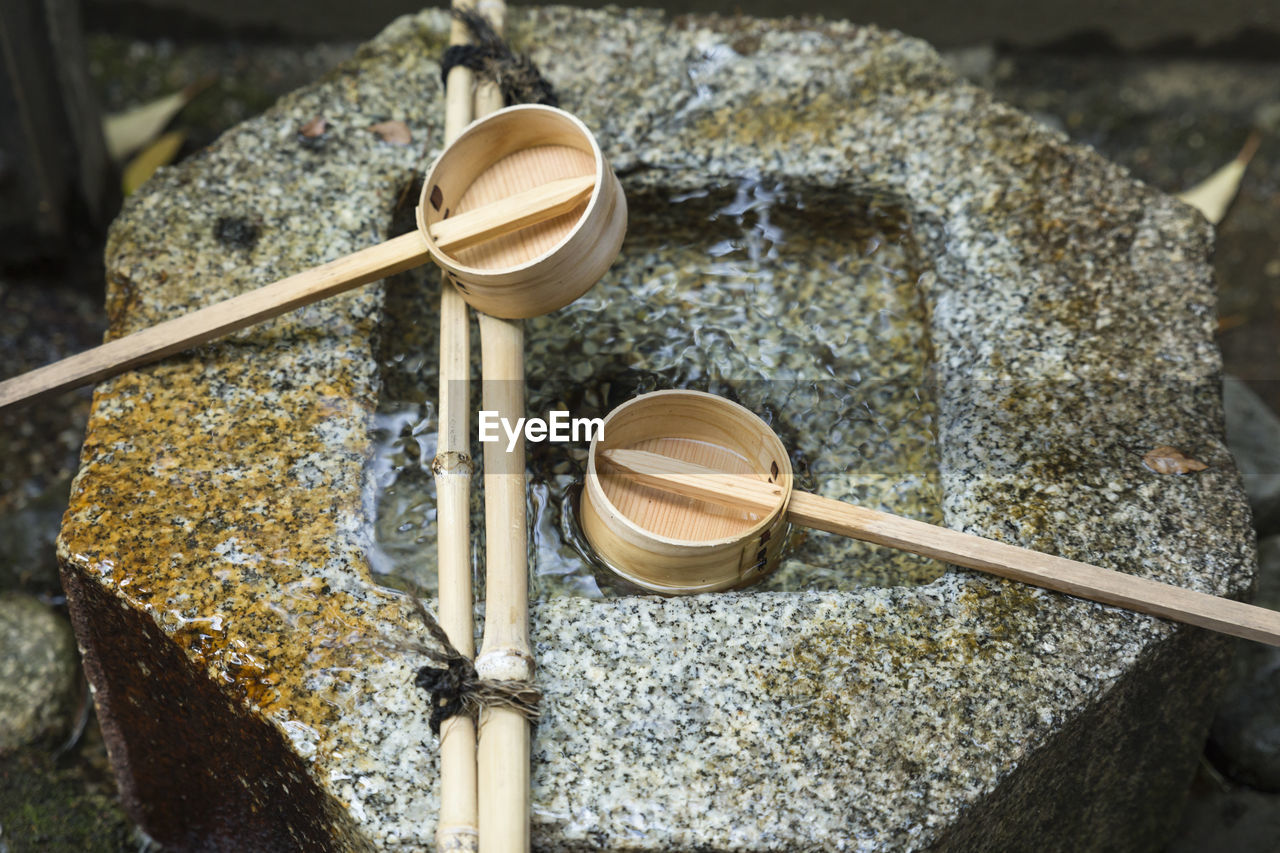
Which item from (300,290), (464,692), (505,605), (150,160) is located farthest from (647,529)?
(150,160)

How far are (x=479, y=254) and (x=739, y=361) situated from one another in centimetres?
57

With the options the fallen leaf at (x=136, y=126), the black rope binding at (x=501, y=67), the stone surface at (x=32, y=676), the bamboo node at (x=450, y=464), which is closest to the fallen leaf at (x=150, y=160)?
the fallen leaf at (x=136, y=126)

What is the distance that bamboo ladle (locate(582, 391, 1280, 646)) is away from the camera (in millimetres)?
1782

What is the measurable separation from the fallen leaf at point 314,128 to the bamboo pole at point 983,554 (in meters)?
1.09

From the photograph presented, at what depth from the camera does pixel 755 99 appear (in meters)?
2.52

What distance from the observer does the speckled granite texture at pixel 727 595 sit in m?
1.65

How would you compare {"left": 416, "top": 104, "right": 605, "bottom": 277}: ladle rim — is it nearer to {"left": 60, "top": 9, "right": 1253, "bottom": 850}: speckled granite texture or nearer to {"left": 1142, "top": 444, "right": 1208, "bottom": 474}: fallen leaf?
{"left": 60, "top": 9, "right": 1253, "bottom": 850}: speckled granite texture

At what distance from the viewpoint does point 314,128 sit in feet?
7.88

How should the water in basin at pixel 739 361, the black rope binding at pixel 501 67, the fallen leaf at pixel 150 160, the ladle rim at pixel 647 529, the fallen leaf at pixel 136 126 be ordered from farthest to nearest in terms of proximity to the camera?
1. the fallen leaf at pixel 136 126
2. the fallen leaf at pixel 150 160
3. the black rope binding at pixel 501 67
4. the water in basin at pixel 739 361
5. the ladle rim at pixel 647 529

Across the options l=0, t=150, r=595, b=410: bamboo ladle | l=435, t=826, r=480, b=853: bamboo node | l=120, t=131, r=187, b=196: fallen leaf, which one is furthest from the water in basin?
l=120, t=131, r=187, b=196: fallen leaf

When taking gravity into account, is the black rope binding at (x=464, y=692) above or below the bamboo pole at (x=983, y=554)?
below

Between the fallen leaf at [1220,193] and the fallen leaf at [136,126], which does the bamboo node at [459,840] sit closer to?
the fallen leaf at [1220,193]

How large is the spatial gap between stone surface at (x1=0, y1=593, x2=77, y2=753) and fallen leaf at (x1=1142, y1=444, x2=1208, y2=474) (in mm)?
2429

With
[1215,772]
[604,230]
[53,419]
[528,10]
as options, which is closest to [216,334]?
[604,230]
